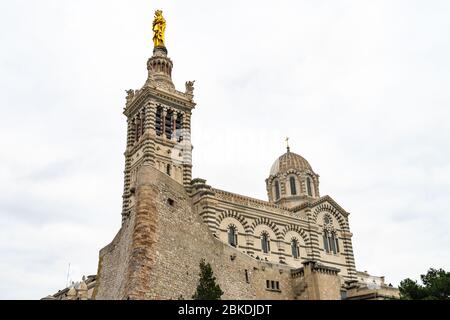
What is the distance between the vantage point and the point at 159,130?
1500 inches

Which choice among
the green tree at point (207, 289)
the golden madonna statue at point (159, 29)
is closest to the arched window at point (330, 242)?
the golden madonna statue at point (159, 29)

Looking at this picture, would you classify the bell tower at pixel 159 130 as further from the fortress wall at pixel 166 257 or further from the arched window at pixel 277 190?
the fortress wall at pixel 166 257

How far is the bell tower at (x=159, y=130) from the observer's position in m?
36.6

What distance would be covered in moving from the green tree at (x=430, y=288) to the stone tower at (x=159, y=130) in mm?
17336

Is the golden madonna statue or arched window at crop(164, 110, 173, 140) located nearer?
arched window at crop(164, 110, 173, 140)

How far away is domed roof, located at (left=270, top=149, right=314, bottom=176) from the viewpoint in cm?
4400

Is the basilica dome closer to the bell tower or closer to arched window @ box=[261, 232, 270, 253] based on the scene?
arched window @ box=[261, 232, 270, 253]

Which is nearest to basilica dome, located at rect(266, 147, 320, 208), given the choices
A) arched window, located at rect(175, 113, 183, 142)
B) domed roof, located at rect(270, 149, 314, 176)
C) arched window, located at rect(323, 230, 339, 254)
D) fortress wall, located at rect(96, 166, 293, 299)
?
domed roof, located at rect(270, 149, 314, 176)

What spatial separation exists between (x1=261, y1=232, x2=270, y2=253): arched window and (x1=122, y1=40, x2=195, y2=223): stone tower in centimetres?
690

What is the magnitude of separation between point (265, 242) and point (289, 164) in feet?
33.5

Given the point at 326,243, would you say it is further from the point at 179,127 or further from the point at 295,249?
the point at 179,127

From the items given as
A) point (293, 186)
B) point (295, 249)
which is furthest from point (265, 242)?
point (293, 186)

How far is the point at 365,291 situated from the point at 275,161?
721 inches
